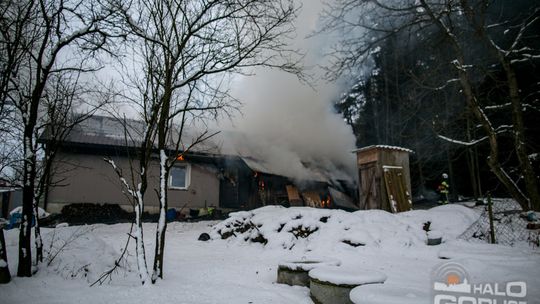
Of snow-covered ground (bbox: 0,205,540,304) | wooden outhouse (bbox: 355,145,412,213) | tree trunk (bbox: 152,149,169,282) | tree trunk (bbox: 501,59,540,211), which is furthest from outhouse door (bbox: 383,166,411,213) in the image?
tree trunk (bbox: 152,149,169,282)

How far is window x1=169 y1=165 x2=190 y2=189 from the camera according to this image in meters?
16.6

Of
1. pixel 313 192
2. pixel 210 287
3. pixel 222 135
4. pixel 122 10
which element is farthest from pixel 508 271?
pixel 222 135

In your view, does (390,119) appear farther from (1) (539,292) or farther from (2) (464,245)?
(1) (539,292)

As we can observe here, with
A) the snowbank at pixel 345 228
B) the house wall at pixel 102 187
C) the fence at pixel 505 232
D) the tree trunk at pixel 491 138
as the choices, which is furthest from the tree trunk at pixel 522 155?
the house wall at pixel 102 187

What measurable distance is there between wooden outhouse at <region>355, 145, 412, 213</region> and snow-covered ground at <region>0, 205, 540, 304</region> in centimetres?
220

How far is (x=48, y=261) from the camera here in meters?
5.45

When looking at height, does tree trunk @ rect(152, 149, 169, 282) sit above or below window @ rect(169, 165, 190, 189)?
below

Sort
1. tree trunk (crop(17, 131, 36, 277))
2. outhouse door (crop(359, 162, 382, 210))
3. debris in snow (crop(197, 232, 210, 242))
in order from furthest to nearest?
outhouse door (crop(359, 162, 382, 210)) → debris in snow (crop(197, 232, 210, 242)) → tree trunk (crop(17, 131, 36, 277))

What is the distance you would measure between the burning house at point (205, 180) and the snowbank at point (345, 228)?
514cm

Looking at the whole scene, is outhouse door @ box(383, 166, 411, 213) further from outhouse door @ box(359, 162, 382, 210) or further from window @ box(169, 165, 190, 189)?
window @ box(169, 165, 190, 189)

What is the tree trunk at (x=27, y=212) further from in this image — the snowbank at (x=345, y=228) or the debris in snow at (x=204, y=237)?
the snowbank at (x=345, y=228)

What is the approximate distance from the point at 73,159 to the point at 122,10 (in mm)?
12096

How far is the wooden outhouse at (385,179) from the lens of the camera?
40.1 ft

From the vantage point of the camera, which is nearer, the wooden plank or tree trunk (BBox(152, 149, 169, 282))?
tree trunk (BBox(152, 149, 169, 282))
